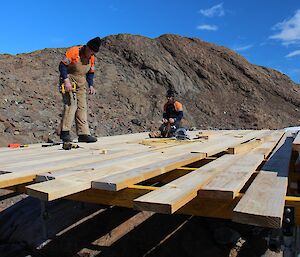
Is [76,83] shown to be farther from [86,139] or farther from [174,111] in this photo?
[174,111]

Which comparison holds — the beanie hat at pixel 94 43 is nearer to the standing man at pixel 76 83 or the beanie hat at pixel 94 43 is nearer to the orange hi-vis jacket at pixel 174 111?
the standing man at pixel 76 83

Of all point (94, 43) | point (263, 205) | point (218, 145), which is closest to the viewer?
point (263, 205)

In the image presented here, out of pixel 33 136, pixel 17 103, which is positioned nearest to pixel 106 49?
pixel 17 103

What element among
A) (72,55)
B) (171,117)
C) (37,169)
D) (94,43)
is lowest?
(37,169)

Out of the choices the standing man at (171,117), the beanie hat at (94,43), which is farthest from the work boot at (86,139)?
the standing man at (171,117)

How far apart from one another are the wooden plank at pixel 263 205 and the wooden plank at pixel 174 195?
328 millimetres

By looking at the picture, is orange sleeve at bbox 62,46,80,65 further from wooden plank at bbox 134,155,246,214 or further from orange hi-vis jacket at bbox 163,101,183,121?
wooden plank at bbox 134,155,246,214

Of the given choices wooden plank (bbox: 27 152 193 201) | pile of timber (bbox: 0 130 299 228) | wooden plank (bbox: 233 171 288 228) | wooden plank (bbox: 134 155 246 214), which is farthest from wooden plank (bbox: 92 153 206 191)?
wooden plank (bbox: 233 171 288 228)

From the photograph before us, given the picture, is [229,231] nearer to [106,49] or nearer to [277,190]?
[277,190]

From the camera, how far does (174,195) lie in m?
2.11

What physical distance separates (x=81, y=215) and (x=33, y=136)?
512 centimetres

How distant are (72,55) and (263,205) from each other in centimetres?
499

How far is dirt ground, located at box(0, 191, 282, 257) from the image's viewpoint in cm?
428

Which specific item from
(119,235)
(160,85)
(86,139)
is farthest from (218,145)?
(160,85)
